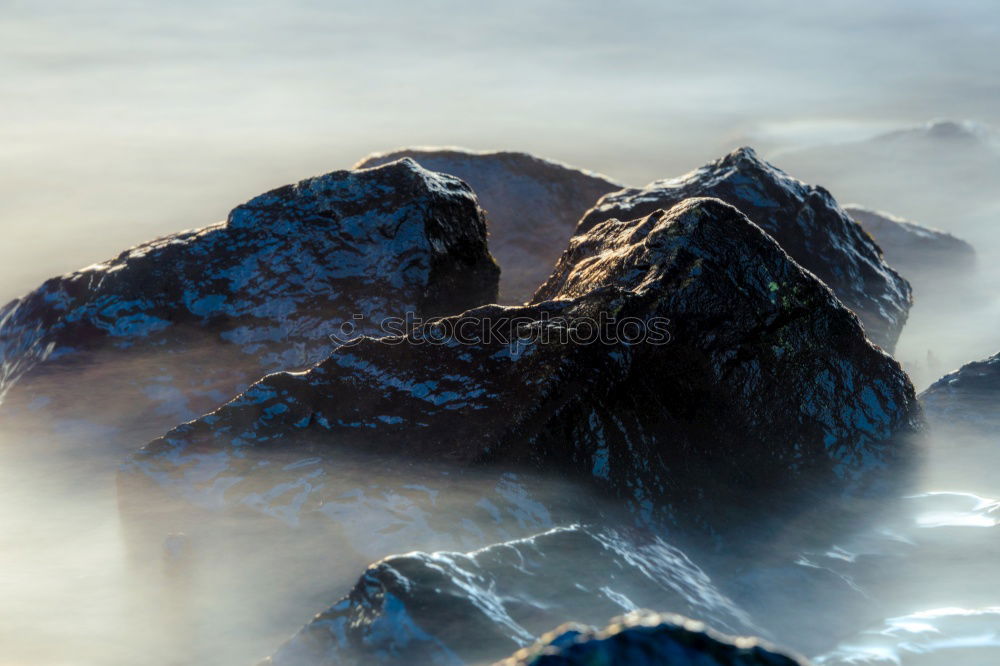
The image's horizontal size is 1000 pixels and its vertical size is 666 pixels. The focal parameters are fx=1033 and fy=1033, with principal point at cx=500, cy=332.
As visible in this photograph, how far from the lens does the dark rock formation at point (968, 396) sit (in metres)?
5.73

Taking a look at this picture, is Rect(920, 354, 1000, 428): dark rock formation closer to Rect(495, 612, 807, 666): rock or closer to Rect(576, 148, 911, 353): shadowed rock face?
Rect(576, 148, 911, 353): shadowed rock face

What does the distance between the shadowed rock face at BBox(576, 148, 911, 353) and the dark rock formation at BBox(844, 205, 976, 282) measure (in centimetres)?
287

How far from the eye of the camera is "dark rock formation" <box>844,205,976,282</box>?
408 inches

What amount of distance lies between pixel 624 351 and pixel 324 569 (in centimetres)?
159

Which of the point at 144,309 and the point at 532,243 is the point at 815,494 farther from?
the point at 532,243

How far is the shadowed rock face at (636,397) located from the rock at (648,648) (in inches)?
73.1

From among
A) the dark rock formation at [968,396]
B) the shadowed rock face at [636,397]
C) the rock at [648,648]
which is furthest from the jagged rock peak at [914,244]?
the rock at [648,648]

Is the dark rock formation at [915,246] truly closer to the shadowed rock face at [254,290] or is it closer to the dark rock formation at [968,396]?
the dark rock formation at [968,396]

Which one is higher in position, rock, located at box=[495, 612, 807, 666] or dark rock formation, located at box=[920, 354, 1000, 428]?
dark rock formation, located at box=[920, 354, 1000, 428]

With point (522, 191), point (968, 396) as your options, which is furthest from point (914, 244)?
point (968, 396)

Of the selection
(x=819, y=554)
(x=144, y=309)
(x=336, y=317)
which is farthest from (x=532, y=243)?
(x=819, y=554)

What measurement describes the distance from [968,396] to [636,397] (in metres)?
2.53

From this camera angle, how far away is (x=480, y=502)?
418cm

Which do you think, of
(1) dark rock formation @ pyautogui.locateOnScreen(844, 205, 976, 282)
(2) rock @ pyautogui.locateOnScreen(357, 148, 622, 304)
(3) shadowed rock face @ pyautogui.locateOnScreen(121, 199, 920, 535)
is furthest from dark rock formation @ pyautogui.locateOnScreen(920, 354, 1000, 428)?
(1) dark rock formation @ pyautogui.locateOnScreen(844, 205, 976, 282)
